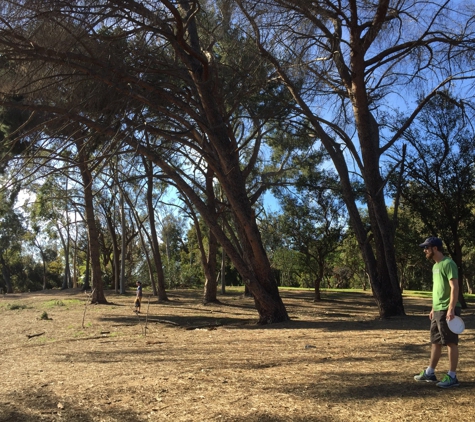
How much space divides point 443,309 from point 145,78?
28.0ft

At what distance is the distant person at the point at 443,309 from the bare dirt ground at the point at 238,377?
13 centimetres

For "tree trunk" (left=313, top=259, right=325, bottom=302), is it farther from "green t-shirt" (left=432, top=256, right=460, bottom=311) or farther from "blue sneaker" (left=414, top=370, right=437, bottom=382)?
"green t-shirt" (left=432, top=256, right=460, bottom=311)

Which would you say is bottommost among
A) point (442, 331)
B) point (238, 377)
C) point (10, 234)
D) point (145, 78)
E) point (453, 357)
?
point (238, 377)

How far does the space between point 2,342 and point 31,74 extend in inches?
236

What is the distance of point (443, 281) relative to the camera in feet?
16.7

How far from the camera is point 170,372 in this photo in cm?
641

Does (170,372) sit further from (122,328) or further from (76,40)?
(122,328)

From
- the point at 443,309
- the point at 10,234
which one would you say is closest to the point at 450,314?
the point at 443,309

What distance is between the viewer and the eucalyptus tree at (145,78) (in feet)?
29.2

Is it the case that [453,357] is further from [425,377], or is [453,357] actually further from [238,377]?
[238,377]

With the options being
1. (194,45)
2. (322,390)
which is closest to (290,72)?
(194,45)

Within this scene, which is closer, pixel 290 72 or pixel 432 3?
pixel 432 3

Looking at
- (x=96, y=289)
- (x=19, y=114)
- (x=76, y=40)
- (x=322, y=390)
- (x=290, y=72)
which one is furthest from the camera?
(x=96, y=289)

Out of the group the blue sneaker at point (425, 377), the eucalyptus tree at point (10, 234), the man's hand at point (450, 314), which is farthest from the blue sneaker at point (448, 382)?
the eucalyptus tree at point (10, 234)
